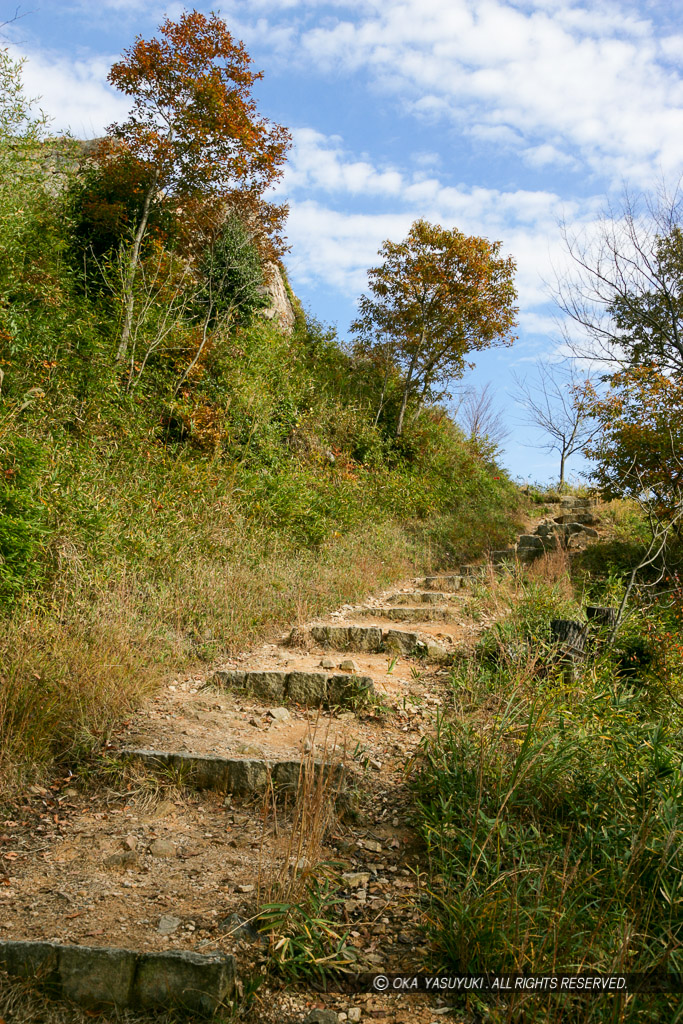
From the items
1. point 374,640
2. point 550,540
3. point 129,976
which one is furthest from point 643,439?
point 129,976


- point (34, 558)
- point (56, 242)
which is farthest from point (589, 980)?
point (56, 242)

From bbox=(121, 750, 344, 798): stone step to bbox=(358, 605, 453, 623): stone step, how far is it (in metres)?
3.18

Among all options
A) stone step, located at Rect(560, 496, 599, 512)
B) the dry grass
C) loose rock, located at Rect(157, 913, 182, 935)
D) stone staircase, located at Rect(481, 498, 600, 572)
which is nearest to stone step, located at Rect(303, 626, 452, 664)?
the dry grass

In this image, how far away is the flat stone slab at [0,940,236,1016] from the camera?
7.16 ft

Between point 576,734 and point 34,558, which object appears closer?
point 576,734

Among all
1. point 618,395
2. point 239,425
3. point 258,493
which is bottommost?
point 258,493

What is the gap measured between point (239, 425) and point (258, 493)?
1.74 meters

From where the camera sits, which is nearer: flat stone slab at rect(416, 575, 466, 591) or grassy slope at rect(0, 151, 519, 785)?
grassy slope at rect(0, 151, 519, 785)

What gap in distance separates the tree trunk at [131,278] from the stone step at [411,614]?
5002 millimetres

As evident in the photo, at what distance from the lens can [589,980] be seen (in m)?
2.07

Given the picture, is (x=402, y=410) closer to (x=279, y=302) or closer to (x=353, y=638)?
(x=279, y=302)

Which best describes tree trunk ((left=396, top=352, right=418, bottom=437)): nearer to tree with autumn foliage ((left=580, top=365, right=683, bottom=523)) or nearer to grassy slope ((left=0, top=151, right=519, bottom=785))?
grassy slope ((left=0, top=151, right=519, bottom=785))

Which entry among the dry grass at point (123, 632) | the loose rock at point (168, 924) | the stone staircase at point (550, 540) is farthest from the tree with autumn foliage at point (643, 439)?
the loose rock at point (168, 924)

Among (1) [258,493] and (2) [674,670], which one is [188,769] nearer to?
(2) [674,670]
